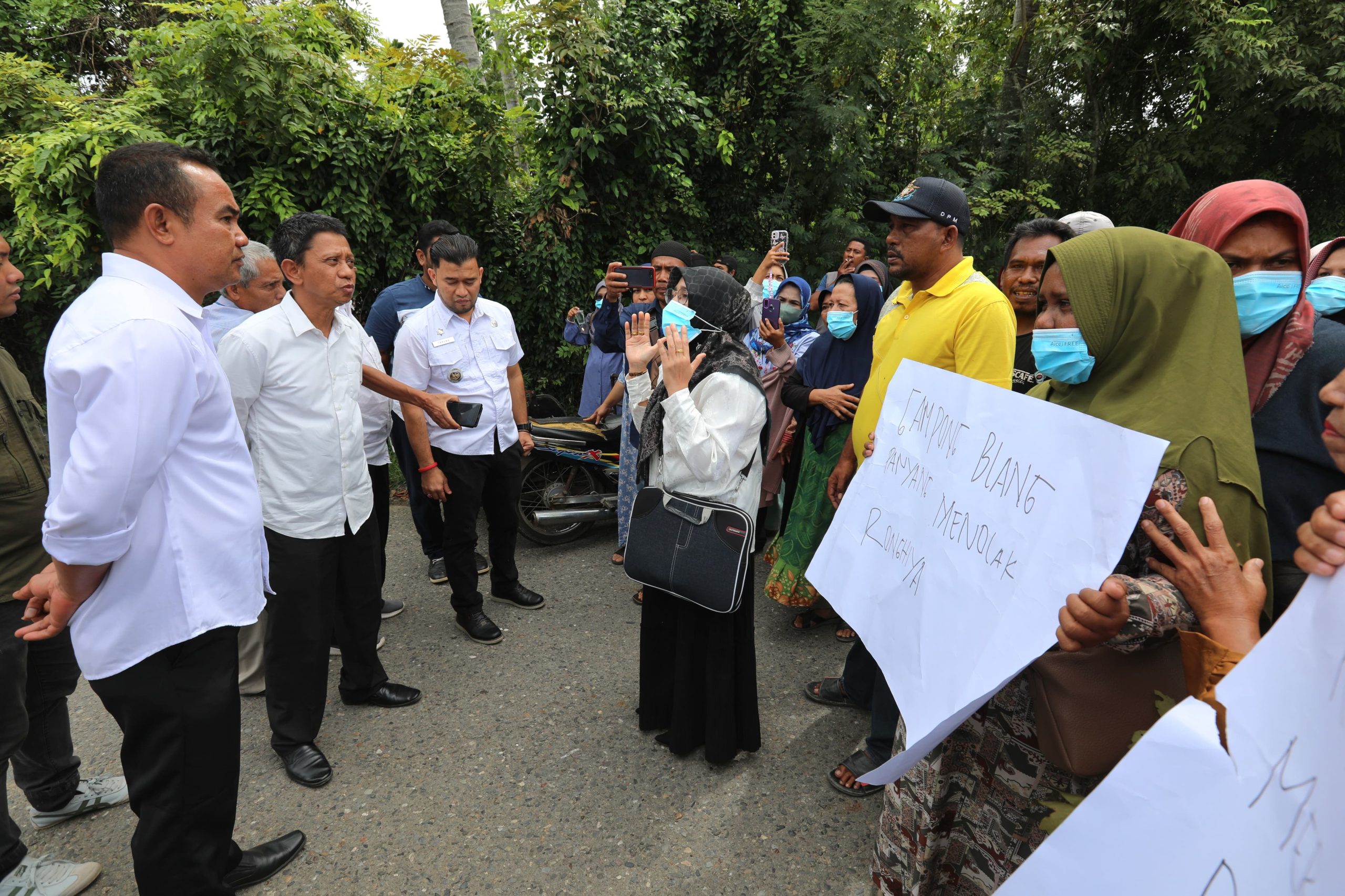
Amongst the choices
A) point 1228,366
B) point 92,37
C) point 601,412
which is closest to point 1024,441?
point 1228,366

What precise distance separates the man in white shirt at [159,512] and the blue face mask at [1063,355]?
6.45ft

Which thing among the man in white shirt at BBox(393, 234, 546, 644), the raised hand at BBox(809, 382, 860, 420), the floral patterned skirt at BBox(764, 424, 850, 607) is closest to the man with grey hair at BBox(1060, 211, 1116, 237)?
the raised hand at BBox(809, 382, 860, 420)

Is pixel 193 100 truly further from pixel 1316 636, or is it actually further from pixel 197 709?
pixel 1316 636

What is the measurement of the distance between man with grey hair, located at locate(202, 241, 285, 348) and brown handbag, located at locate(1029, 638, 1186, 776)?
134 inches

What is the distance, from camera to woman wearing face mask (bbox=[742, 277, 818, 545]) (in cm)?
423

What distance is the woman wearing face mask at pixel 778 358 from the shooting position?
13.9 ft

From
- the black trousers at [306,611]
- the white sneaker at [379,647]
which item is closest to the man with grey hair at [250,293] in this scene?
the black trousers at [306,611]

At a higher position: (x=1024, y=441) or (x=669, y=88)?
(x=669, y=88)

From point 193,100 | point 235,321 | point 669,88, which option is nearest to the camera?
point 235,321

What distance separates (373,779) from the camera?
276 cm

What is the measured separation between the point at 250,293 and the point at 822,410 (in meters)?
2.78

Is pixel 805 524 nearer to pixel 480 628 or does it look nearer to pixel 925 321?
pixel 925 321

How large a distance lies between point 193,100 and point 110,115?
1.90ft

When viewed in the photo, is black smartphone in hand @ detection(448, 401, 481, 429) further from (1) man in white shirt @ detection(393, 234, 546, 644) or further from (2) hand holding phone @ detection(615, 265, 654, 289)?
(2) hand holding phone @ detection(615, 265, 654, 289)
